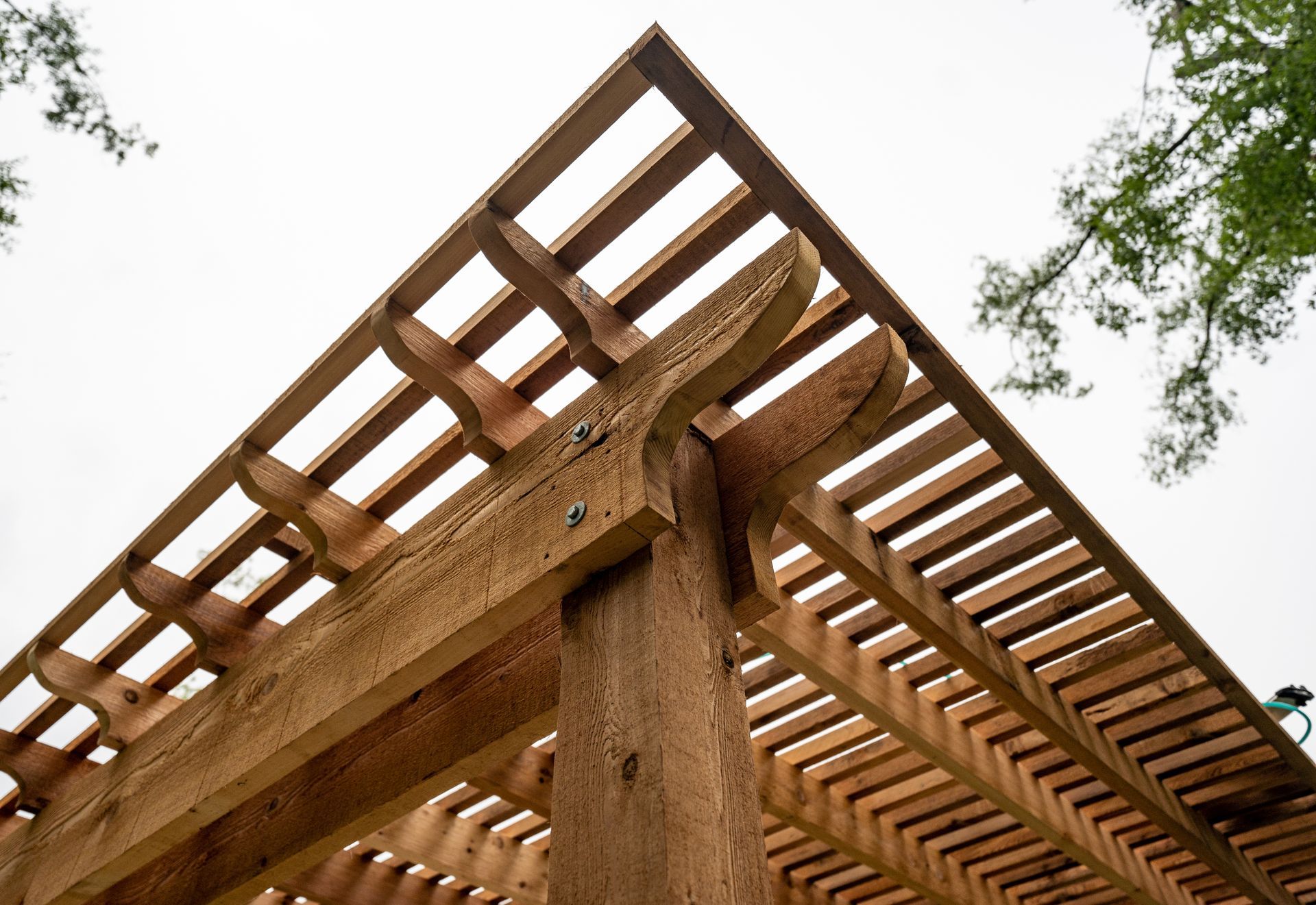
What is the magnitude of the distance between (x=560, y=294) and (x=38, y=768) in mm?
2747

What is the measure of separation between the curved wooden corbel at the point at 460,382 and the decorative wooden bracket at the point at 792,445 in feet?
1.58

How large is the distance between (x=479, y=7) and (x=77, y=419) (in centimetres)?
978

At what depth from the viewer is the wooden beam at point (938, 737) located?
8.21 feet

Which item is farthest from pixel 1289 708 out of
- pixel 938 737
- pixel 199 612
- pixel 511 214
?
pixel 199 612

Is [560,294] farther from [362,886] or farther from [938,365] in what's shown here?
[362,886]

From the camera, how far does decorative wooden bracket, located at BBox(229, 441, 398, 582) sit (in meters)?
2.17

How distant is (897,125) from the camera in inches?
632

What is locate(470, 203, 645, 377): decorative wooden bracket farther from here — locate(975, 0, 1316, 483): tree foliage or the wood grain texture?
locate(975, 0, 1316, 483): tree foliage

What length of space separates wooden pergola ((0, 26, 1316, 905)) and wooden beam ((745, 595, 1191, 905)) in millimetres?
17

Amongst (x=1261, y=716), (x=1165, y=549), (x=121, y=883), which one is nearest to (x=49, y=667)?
(x=121, y=883)

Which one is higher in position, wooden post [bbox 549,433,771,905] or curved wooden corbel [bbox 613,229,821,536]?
curved wooden corbel [bbox 613,229,821,536]

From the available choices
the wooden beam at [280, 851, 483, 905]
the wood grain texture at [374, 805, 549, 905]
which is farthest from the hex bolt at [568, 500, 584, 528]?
the wooden beam at [280, 851, 483, 905]

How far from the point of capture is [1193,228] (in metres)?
6.89

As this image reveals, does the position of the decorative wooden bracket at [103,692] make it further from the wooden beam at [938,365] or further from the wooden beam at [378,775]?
the wooden beam at [938,365]
